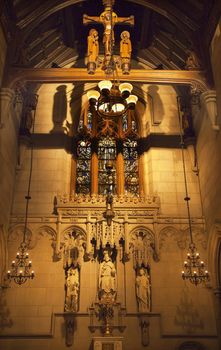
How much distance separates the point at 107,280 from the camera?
33.6 ft

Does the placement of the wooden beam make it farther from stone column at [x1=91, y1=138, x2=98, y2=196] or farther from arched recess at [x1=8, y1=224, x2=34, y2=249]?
arched recess at [x1=8, y1=224, x2=34, y2=249]

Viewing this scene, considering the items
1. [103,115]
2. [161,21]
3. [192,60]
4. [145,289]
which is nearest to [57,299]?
[145,289]

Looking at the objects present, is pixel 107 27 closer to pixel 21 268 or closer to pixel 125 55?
pixel 125 55

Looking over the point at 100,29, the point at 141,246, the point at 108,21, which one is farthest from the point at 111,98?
the point at 100,29

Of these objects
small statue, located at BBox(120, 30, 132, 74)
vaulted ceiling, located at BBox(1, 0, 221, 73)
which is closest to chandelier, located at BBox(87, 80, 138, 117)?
small statue, located at BBox(120, 30, 132, 74)

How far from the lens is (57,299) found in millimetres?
10242

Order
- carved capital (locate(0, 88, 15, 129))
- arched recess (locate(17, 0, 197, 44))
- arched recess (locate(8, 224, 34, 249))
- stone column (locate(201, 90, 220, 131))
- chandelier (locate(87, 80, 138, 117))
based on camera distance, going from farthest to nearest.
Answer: arched recess (locate(8, 224, 34, 249)) < arched recess (locate(17, 0, 197, 44)) < stone column (locate(201, 90, 220, 131)) < carved capital (locate(0, 88, 15, 129)) < chandelier (locate(87, 80, 138, 117))

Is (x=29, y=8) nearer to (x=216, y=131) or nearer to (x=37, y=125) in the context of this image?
(x=37, y=125)

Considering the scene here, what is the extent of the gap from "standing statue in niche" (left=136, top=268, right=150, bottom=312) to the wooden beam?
486 cm

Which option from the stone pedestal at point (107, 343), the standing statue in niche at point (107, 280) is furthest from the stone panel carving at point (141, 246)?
the stone pedestal at point (107, 343)

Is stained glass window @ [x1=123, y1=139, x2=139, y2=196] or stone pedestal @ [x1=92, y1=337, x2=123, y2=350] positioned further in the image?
stained glass window @ [x1=123, y1=139, x2=139, y2=196]

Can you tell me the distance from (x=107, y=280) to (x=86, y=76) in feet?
16.7

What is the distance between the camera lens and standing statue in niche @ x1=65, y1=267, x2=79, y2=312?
33.0 ft

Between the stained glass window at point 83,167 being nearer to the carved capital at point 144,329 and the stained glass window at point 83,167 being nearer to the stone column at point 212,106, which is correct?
the carved capital at point 144,329
